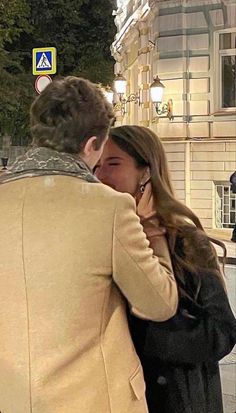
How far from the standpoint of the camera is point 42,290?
6.27 feet

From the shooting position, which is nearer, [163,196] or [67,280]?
[67,280]

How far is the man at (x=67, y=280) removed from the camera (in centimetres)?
191

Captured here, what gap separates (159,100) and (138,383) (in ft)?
47.1

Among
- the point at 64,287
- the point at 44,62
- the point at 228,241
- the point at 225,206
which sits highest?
the point at 44,62

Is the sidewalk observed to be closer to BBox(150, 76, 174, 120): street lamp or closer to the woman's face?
BBox(150, 76, 174, 120): street lamp

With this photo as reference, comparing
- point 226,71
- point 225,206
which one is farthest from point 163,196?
point 226,71

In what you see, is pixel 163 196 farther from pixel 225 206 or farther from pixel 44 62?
pixel 225 206

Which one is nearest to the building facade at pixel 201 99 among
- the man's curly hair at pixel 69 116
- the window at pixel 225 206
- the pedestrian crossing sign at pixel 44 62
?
the window at pixel 225 206

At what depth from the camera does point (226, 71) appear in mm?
16938

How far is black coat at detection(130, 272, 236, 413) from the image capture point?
2.23 metres

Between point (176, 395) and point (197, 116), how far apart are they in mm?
15124

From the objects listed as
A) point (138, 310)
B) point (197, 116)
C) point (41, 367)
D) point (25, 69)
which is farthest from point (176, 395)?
point (25, 69)

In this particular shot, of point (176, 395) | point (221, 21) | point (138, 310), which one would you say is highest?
point (221, 21)

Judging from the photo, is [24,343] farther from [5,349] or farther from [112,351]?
[112,351]
